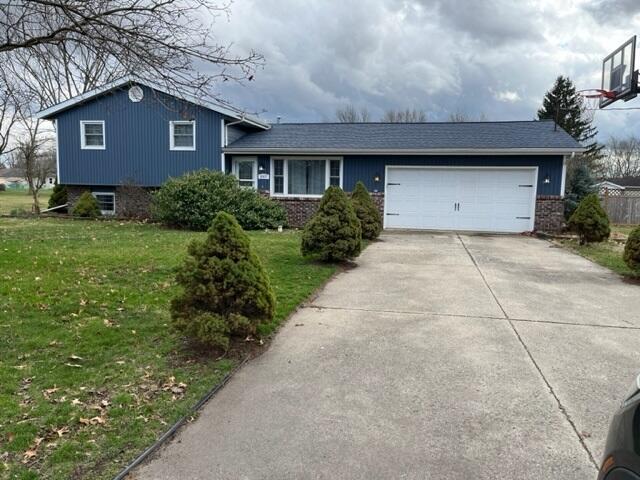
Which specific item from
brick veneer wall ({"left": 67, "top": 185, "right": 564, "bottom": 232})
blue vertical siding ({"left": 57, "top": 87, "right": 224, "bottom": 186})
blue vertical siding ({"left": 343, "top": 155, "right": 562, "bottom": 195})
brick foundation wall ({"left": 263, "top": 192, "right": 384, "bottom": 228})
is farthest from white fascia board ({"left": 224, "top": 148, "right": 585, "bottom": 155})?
brick foundation wall ({"left": 263, "top": 192, "right": 384, "bottom": 228})

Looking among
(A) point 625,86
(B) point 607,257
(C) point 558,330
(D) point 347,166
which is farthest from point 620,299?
(D) point 347,166

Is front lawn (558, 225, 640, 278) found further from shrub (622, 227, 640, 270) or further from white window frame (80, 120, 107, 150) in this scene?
white window frame (80, 120, 107, 150)

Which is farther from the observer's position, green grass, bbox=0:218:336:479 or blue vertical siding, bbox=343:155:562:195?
blue vertical siding, bbox=343:155:562:195

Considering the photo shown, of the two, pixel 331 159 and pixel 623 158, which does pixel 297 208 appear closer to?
→ pixel 331 159

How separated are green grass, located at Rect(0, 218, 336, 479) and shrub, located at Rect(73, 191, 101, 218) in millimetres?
9243

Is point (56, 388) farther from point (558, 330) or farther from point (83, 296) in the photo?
point (558, 330)

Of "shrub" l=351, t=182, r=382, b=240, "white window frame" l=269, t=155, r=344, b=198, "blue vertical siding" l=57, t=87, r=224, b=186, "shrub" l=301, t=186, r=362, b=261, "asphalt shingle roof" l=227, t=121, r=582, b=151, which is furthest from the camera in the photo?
"blue vertical siding" l=57, t=87, r=224, b=186

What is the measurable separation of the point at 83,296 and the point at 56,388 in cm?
253

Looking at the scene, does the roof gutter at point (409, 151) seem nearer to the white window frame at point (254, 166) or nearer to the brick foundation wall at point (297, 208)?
the white window frame at point (254, 166)

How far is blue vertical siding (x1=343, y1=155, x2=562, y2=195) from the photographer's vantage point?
14.4 metres

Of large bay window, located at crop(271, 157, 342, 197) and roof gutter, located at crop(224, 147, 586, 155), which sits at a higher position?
roof gutter, located at crop(224, 147, 586, 155)

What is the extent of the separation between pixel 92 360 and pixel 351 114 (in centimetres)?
3863

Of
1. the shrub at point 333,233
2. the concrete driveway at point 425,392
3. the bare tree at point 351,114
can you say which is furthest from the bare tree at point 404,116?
the concrete driveway at point 425,392

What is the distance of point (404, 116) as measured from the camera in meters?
40.2
